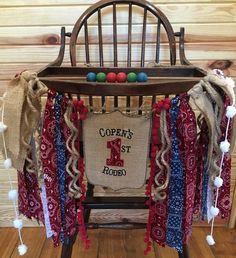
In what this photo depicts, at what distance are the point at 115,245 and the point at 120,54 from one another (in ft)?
2.47

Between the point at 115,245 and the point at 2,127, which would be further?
the point at 115,245

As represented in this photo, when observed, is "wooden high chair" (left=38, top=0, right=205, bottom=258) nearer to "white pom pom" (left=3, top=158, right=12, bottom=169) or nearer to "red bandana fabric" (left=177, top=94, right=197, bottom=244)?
"red bandana fabric" (left=177, top=94, right=197, bottom=244)

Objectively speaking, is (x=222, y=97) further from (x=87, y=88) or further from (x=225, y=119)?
(x=87, y=88)

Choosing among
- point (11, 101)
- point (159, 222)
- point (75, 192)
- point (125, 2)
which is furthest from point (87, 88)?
point (125, 2)

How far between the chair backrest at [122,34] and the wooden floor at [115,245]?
→ 70cm

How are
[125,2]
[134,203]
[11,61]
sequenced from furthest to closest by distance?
1. [11,61]
2. [125,2]
3. [134,203]

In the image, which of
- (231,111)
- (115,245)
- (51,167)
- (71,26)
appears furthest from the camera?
(115,245)

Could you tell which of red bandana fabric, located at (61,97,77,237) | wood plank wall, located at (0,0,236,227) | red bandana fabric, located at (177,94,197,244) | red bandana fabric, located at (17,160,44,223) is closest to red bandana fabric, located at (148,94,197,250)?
red bandana fabric, located at (177,94,197,244)

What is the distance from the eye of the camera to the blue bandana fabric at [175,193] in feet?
2.32

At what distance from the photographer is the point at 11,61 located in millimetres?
1144

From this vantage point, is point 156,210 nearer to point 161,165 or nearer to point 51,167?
point 161,165

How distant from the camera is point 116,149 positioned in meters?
0.75

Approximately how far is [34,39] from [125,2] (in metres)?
0.36

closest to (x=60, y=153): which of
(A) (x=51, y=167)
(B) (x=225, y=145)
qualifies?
(A) (x=51, y=167)
